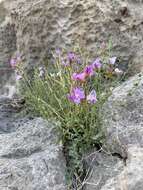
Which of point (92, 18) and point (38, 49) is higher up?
point (92, 18)

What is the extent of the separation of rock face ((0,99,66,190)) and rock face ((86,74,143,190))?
23 cm

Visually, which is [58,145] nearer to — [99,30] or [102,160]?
[102,160]

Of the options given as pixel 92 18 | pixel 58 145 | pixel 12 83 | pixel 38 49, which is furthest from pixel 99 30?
pixel 58 145

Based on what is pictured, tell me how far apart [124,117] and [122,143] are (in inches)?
9.6

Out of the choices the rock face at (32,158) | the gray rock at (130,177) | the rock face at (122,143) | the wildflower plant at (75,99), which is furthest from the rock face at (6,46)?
the gray rock at (130,177)

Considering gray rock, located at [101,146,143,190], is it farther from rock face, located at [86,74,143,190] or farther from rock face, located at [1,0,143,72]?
rock face, located at [1,0,143,72]

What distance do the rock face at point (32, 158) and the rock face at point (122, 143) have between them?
0.23 metres

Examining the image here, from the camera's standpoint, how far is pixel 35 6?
13.4 ft

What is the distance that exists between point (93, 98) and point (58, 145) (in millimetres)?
371

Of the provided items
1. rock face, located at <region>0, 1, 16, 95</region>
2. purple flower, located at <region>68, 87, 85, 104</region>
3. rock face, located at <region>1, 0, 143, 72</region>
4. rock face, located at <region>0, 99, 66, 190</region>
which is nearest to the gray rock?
rock face, located at <region>0, 99, 66, 190</region>

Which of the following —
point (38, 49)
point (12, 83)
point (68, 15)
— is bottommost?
point (12, 83)

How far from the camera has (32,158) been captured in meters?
2.89

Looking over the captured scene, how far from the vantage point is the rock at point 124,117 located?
9.57 feet

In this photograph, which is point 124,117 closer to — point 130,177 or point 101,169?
point 101,169
